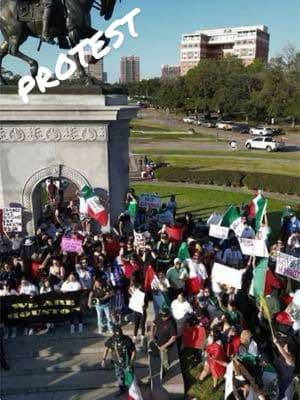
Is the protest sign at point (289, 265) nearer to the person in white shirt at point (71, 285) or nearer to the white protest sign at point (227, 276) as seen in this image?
the white protest sign at point (227, 276)

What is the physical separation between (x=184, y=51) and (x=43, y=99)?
187m

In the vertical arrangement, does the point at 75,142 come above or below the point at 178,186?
above

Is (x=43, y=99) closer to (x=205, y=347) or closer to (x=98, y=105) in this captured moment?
(x=98, y=105)

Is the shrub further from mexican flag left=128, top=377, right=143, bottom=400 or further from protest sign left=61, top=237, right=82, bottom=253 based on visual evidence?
mexican flag left=128, top=377, right=143, bottom=400

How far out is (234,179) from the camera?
32188 mm

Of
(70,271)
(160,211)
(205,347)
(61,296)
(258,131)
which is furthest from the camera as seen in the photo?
(258,131)

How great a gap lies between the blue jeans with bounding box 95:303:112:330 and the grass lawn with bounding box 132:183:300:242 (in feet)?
39.0

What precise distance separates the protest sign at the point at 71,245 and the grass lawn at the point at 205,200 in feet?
36.4

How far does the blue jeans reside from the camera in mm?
12125

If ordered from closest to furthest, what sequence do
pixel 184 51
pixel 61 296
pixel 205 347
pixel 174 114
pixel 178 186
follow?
1. pixel 205 347
2. pixel 61 296
3. pixel 178 186
4. pixel 174 114
5. pixel 184 51

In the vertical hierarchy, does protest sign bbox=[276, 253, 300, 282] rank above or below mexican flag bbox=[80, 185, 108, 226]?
below

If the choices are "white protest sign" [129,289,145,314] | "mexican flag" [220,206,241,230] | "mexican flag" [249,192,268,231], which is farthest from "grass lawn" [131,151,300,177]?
"white protest sign" [129,289,145,314]

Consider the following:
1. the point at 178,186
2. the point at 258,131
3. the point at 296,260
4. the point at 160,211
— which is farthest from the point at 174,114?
the point at 296,260

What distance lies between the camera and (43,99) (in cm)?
1555
